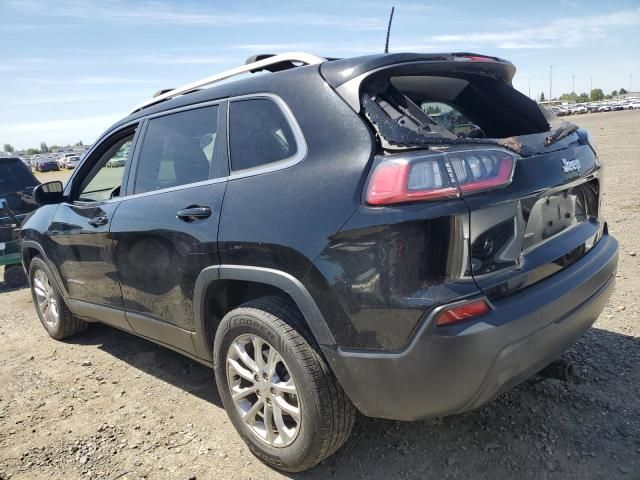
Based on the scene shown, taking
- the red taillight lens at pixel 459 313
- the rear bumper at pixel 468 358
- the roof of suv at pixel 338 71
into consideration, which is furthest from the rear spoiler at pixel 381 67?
the rear bumper at pixel 468 358

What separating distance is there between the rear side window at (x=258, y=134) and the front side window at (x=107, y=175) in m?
1.20

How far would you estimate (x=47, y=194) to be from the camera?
400 cm

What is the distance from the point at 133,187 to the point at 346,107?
1773mm

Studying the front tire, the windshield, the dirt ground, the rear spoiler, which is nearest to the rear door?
the front tire

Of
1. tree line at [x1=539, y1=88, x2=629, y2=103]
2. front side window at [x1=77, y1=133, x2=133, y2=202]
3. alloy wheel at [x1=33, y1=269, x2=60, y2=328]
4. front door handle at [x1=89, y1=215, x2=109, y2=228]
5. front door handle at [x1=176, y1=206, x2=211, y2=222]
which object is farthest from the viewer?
tree line at [x1=539, y1=88, x2=629, y2=103]

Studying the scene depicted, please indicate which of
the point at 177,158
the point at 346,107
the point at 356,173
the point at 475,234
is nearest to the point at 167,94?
the point at 177,158

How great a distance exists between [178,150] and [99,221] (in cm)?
88

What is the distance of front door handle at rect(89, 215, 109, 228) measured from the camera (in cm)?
340

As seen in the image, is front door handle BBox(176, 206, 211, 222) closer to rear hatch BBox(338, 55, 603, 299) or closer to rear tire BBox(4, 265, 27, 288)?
rear hatch BBox(338, 55, 603, 299)

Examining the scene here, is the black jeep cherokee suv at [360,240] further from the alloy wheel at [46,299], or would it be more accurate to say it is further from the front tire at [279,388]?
the alloy wheel at [46,299]

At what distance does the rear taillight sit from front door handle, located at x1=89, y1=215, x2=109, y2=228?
7.14 ft

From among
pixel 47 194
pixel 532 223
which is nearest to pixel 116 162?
pixel 47 194

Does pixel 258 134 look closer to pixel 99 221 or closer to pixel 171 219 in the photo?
pixel 171 219

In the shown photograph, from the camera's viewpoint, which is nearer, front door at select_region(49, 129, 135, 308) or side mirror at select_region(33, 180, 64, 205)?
front door at select_region(49, 129, 135, 308)
